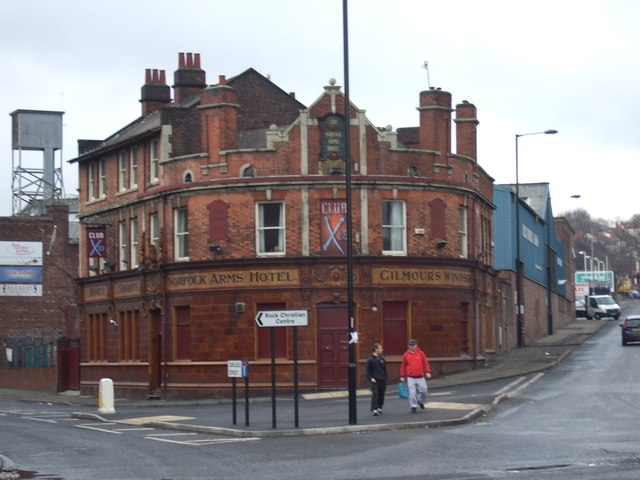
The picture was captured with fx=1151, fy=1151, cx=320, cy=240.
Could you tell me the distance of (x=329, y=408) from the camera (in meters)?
32.1

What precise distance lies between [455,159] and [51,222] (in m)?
32.7

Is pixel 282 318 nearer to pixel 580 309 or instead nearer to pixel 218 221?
pixel 218 221

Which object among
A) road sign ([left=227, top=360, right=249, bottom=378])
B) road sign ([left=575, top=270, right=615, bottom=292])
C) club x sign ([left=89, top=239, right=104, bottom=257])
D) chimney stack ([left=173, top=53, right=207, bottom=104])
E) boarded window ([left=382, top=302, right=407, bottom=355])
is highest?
chimney stack ([left=173, top=53, right=207, bottom=104])

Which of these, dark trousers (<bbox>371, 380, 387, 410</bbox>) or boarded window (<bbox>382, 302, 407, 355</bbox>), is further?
boarded window (<bbox>382, 302, 407, 355</bbox>)

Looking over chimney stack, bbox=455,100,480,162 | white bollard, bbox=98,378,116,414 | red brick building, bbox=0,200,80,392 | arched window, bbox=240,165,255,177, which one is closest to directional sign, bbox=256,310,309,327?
white bollard, bbox=98,378,116,414

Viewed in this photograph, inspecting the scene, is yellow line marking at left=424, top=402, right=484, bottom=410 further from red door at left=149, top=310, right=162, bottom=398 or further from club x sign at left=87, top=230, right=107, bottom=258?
club x sign at left=87, top=230, right=107, bottom=258

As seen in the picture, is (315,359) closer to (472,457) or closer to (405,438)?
(405,438)

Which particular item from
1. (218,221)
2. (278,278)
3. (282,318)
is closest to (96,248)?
(218,221)

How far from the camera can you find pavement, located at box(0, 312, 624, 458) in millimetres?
25141

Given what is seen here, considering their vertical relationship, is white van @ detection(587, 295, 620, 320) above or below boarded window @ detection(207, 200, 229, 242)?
below

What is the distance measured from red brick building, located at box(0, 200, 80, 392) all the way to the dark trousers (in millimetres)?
39156

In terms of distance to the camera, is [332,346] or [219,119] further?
[219,119]

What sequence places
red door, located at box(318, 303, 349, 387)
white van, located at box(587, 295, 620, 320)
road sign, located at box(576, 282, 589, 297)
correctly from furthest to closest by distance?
road sign, located at box(576, 282, 589, 297) → white van, located at box(587, 295, 620, 320) → red door, located at box(318, 303, 349, 387)

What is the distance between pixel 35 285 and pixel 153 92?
19.0 m
